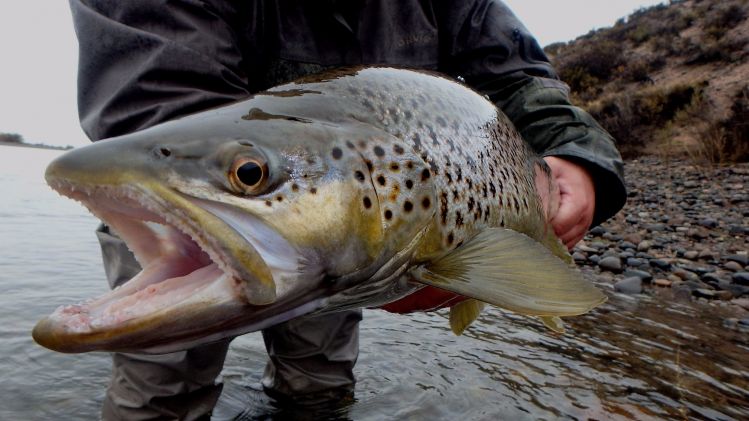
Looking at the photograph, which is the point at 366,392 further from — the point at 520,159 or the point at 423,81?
the point at 423,81

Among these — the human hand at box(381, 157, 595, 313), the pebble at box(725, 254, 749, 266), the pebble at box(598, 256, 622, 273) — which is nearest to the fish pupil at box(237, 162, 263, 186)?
the human hand at box(381, 157, 595, 313)

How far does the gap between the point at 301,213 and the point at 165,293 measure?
0.34 meters

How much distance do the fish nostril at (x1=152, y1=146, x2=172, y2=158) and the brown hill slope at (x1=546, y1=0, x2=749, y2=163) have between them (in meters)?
14.3

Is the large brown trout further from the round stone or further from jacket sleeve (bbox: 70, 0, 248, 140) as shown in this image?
the round stone

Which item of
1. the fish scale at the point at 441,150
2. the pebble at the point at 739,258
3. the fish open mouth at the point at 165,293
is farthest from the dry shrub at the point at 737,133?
the fish open mouth at the point at 165,293

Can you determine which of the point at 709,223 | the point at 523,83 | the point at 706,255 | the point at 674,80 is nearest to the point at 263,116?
the point at 523,83

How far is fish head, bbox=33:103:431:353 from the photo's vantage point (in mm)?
1164

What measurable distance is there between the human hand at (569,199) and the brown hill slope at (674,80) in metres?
12.4

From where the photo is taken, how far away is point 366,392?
3.40 metres

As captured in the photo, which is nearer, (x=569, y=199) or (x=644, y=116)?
(x=569, y=199)

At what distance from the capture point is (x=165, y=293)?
120 cm

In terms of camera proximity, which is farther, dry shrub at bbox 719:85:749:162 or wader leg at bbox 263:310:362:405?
dry shrub at bbox 719:85:749:162

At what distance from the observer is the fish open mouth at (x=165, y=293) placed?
Result: 44.3 inches

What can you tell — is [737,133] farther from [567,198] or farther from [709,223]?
[567,198]
